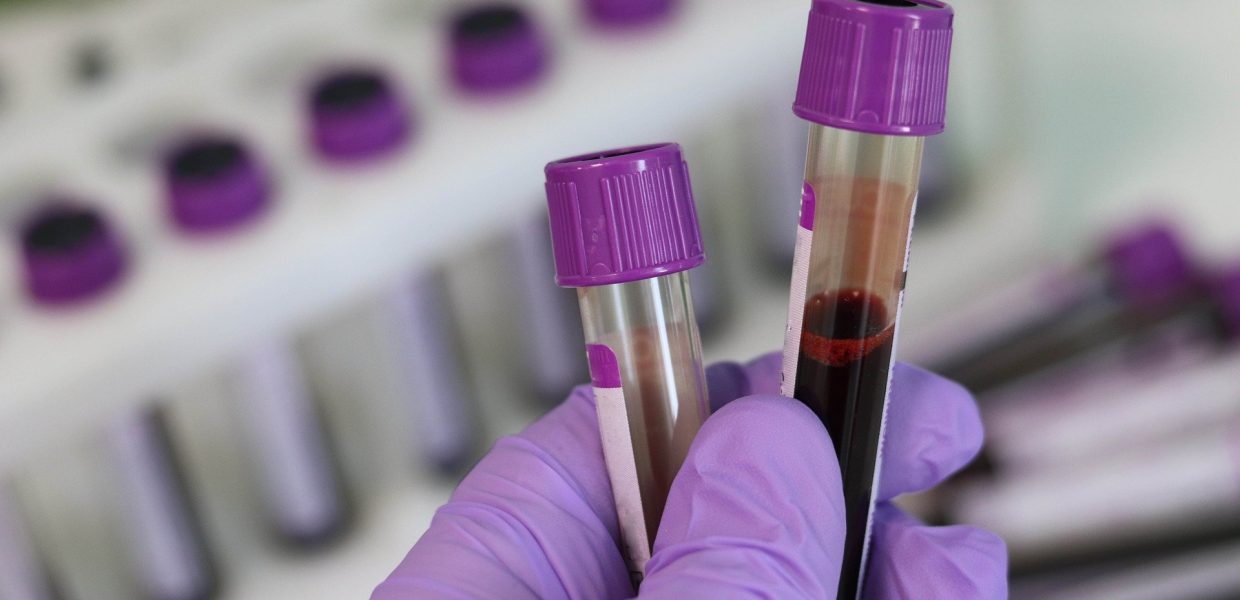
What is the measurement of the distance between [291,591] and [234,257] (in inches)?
8.7

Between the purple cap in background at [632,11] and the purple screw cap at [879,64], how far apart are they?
402 millimetres

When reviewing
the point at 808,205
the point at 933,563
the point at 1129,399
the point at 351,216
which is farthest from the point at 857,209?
the point at 1129,399

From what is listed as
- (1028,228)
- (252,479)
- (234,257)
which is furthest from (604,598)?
(1028,228)

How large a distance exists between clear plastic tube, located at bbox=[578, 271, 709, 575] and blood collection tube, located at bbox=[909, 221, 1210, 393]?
15.4 inches

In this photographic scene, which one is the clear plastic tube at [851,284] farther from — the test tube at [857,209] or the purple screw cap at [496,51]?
the purple screw cap at [496,51]

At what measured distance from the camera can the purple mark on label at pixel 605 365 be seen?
40cm

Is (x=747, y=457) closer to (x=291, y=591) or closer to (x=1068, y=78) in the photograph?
(x=291, y=591)

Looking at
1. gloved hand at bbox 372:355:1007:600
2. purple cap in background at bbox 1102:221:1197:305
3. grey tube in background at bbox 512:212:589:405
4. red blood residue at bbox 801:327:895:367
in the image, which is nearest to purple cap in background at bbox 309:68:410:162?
grey tube in background at bbox 512:212:589:405

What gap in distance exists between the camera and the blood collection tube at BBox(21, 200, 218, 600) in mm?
597

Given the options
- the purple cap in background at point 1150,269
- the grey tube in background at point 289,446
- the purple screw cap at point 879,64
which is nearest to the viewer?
the purple screw cap at point 879,64

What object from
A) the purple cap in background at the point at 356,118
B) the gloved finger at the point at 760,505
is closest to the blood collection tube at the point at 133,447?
the purple cap in background at the point at 356,118

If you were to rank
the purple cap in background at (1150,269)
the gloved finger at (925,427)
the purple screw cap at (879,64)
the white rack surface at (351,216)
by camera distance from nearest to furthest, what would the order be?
the purple screw cap at (879,64) → the gloved finger at (925,427) → the white rack surface at (351,216) → the purple cap in background at (1150,269)

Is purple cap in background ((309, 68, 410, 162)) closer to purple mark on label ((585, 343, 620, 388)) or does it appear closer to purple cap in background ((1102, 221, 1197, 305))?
purple mark on label ((585, 343, 620, 388))

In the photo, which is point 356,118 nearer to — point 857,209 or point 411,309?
point 411,309
